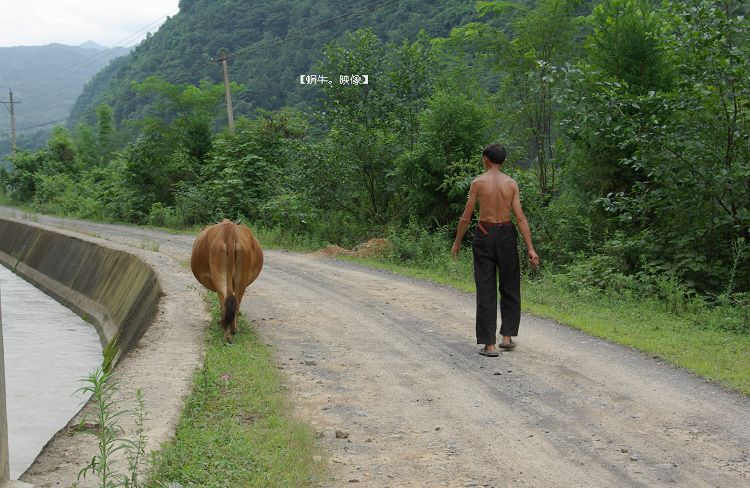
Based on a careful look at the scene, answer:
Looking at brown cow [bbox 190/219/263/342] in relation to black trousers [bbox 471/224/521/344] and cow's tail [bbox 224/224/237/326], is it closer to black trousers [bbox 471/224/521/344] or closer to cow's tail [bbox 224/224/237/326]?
cow's tail [bbox 224/224/237/326]

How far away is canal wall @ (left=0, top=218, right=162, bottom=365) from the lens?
39.1ft

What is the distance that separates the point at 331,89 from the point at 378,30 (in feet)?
71.6

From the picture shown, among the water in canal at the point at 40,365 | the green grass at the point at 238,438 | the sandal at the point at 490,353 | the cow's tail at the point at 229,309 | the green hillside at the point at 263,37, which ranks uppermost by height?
the green hillside at the point at 263,37

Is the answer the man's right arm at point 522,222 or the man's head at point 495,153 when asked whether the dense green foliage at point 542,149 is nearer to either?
the man's head at point 495,153

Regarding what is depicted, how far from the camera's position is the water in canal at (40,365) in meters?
8.30

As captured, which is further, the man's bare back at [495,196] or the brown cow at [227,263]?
the brown cow at [227,263]

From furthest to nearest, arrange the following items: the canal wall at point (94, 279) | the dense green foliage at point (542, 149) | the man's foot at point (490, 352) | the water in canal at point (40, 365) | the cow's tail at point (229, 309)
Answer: the canal wall at point (94, 279) < the dense green foliage at point (542, 149) < the water in canal at point (40, 365) < the cow's tail at point (229, 309) < the man's foot at point (490, 352)

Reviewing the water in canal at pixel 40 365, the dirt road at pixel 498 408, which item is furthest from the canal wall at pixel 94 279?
the dirt road at pixel 498 408

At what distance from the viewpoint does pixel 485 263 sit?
751 cm

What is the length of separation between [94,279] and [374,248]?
6.21 metres

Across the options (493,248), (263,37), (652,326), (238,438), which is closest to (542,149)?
(652,326)

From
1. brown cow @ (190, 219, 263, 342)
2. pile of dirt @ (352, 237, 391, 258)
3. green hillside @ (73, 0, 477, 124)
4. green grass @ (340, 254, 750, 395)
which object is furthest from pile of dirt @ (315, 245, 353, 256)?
green hillside @ (73, 0, 477, 124)

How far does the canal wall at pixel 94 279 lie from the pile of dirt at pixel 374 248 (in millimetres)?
4743

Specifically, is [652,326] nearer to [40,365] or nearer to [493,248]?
[493,248]
